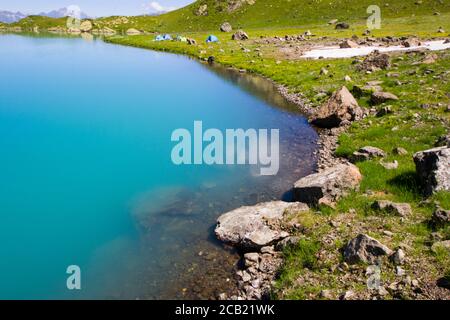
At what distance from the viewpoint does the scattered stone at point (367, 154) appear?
20.2 meters

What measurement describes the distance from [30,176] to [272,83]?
1244 inches

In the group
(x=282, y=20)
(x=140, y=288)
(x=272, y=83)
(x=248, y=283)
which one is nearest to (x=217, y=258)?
(x=248, y=283)

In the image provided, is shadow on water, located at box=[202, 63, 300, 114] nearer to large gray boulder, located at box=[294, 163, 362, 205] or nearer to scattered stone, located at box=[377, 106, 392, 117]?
scattered stone, located at box=[377, 106, 392, 117]

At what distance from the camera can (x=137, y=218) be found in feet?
56.2

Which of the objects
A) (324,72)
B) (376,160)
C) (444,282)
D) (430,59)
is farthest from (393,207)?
(324,72)

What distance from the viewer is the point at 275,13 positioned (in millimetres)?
148000

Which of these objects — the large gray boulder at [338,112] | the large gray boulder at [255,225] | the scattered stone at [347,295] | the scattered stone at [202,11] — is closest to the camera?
the scattered stone at [347,295]

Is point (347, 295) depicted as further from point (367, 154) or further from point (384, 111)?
point (384, 111)

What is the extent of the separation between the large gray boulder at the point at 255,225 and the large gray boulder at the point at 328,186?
0.68 metres

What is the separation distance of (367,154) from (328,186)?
17.9 feet

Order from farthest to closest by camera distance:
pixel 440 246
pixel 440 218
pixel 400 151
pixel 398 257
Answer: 1. pixel 400 151
2. pixel 440 218
3. pixel 440 246
4. pixel 398 257

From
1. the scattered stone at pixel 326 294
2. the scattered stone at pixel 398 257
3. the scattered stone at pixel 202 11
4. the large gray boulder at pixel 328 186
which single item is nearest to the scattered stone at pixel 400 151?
the large gray boulder at pixel 328 186

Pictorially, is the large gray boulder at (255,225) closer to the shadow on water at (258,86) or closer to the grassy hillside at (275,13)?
the shadow on water at (258,86)

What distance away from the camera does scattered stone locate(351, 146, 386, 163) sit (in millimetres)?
20172
